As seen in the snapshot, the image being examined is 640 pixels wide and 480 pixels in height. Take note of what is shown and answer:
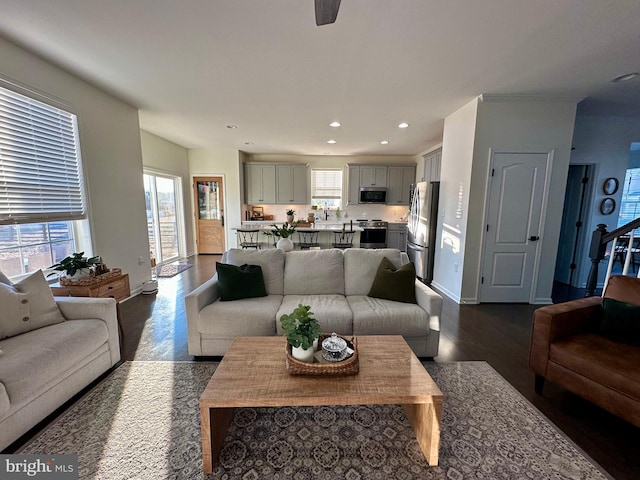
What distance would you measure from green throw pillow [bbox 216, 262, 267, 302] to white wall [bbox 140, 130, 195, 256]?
3891mm

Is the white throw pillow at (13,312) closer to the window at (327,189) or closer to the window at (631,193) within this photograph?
the window at (327,189)

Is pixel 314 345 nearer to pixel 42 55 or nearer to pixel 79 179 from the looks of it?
pixel 79 179

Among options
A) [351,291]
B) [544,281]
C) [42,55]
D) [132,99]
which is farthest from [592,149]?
[42,55]

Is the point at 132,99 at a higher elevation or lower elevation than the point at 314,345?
higher

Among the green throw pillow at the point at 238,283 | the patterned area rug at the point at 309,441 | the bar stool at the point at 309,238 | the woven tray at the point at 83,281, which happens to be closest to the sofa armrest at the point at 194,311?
the green throw pillow at the point at 238,283

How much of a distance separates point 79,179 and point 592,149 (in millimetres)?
7169

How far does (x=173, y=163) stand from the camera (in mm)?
6043

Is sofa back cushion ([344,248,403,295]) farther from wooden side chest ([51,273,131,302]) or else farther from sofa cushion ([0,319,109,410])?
wooden side chest ([51,273,131,302])

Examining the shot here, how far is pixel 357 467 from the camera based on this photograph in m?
1.41

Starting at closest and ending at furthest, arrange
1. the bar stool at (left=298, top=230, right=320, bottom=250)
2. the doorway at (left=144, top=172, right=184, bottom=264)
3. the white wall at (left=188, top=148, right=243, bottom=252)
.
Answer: the bar stool at (left=298, top=230, right=320, bottom=250) → the doorway at (left=144, top=172, right=184, bottom=264) → the white wall at (left=188, top=148, right=243, bottom=252)

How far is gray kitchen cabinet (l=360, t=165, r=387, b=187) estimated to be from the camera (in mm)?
7090

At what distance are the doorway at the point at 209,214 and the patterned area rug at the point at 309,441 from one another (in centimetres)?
532

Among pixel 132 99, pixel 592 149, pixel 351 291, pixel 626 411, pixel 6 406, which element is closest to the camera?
pixel 6 406

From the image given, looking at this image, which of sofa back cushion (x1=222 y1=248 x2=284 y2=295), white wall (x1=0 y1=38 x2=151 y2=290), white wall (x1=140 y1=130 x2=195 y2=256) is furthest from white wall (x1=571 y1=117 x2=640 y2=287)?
white wall (x1=140 y1=130 x2=195 y2=256)
